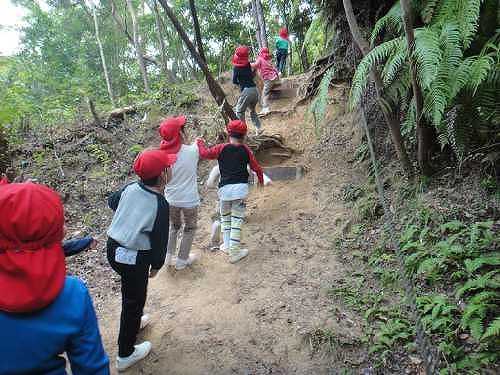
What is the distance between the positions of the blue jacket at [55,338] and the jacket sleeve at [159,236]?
118 cm

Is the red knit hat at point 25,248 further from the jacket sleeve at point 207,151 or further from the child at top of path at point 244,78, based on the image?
the child at top of path at point 244,78

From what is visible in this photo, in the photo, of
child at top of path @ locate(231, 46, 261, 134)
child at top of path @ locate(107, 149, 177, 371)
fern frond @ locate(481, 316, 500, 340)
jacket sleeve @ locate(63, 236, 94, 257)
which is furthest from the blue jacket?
child at top of path @ locate(231, 46, 261, 134)

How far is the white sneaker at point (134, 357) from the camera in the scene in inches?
135

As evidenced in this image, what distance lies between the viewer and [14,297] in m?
1.75

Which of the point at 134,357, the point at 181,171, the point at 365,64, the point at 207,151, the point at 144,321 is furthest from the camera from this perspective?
the point at 207,151

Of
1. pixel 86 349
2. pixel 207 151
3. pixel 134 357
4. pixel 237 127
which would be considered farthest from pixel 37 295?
pixel 237 127

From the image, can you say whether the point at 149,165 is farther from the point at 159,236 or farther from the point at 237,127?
the point at 237,127

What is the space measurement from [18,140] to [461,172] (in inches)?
314

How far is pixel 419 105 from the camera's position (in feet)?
12.6

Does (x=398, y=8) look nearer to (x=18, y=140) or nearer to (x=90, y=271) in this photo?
(x=90, y=271)

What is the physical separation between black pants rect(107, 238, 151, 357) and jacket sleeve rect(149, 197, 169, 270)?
8 centimetres

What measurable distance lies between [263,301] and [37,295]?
2.65m

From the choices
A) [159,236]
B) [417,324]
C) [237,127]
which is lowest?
[417,324]

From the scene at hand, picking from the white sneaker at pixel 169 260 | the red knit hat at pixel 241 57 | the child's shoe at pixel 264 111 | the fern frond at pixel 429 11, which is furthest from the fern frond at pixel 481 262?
the child's shoe at pixel 264 111
